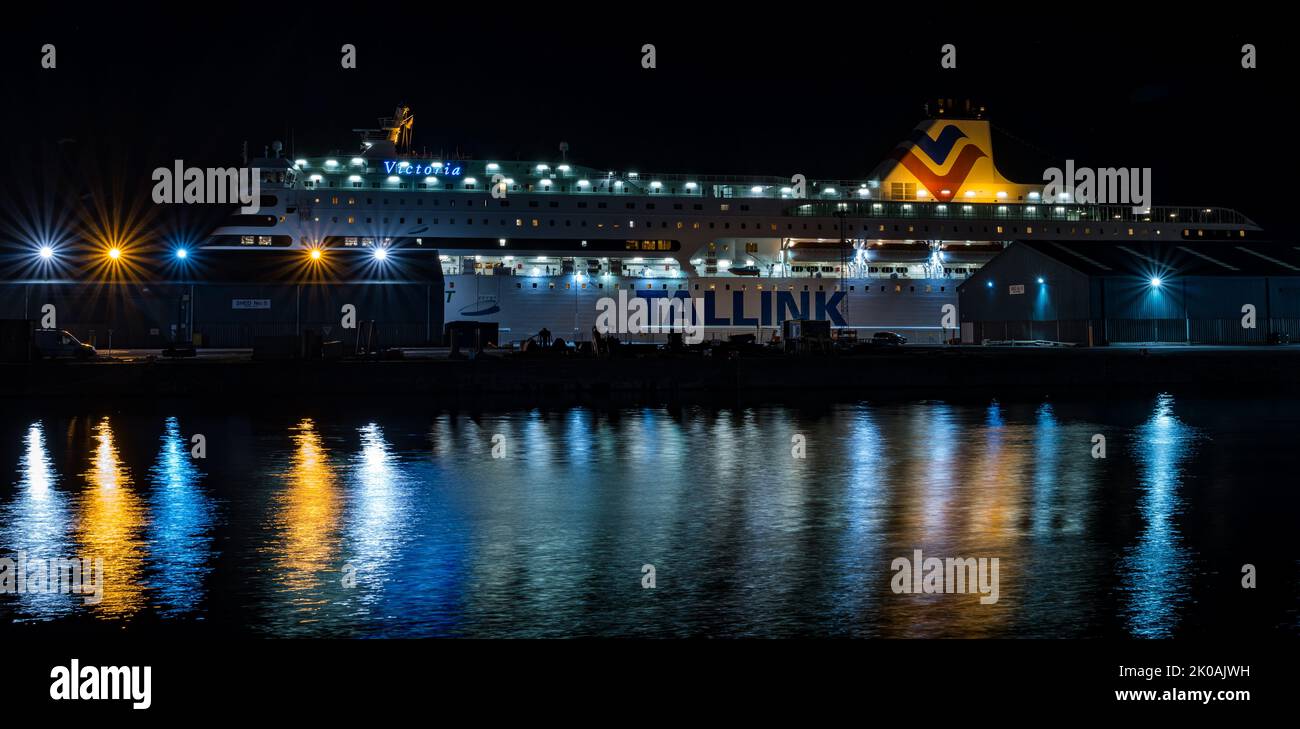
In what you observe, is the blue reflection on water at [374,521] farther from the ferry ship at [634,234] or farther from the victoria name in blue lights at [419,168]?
the victoria name in blue lights at [419,168]

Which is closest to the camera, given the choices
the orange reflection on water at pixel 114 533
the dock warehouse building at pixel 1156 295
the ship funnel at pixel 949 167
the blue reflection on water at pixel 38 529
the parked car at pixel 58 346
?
the blue reflection on water at pixel 38 529

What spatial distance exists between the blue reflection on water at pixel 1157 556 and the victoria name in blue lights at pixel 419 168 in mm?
51128

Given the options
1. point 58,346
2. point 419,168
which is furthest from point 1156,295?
point 58,346

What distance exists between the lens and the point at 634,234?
64562mm

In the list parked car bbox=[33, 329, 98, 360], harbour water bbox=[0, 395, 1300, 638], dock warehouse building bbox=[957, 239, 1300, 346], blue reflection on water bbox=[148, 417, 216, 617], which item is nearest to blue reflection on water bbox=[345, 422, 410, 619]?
harbour water bbox=[0, 395, 1300, 638]

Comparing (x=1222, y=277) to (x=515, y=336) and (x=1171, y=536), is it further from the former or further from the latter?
(x=1171, y=536)

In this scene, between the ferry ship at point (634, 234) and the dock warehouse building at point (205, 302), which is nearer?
the dock warehouse building at point (205, 302)

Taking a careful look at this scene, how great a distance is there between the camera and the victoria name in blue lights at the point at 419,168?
63094 millimetres

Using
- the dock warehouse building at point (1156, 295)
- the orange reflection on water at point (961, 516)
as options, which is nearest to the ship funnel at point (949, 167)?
the dock warehouse building at point (1156, 295)

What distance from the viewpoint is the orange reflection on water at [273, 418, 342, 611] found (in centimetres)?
818

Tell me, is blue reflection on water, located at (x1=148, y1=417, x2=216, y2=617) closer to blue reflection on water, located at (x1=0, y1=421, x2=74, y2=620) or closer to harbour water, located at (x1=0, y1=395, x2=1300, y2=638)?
harbour water, located at (x1=0, y1=395, x2=1300, y2=638)

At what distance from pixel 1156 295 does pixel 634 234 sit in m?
28.1

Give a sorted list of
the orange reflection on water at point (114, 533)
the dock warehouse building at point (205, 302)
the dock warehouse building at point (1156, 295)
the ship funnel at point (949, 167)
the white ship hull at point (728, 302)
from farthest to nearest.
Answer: the ship funnel at point (949, 167), the white ship hull at point (728, 302), the dock warehouse building at point (1156, 295), the dock warehouse building at point (205, 302), the orange reflection on water at point (114, 533)
